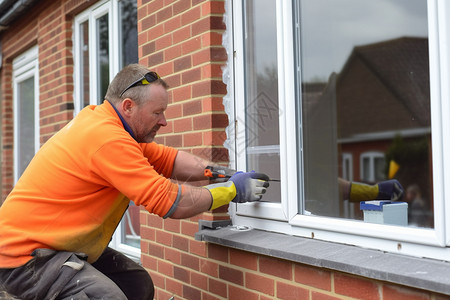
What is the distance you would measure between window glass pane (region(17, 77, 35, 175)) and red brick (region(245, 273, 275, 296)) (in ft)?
15.9

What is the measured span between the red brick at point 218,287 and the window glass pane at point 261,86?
0.52 meters

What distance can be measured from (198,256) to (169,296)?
47 centimetres

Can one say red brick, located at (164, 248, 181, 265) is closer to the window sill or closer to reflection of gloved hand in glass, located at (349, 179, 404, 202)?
the window sill

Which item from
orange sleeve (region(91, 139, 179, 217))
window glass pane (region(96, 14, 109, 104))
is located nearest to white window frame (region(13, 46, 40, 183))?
window glass pane (region(96, 14, 109, 104))

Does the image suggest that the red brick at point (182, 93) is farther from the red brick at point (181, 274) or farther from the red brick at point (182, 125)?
the red brick at point (181, 274)

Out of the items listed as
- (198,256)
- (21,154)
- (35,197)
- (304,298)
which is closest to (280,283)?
(304,298)

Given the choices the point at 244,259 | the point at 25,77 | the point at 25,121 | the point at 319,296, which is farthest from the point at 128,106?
the point at 25,121

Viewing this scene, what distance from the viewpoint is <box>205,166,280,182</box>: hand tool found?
9.08ft

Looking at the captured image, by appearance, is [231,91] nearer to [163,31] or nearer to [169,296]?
[163,31]

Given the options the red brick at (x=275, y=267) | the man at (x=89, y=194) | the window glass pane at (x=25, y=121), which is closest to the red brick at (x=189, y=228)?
the man at (x=89, y=194)

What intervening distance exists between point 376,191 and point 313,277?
2.14 m

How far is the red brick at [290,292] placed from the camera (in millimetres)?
2320

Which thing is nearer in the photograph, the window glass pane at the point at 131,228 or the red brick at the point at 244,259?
the red brick at the point at 244,259

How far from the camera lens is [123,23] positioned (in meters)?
4.62
